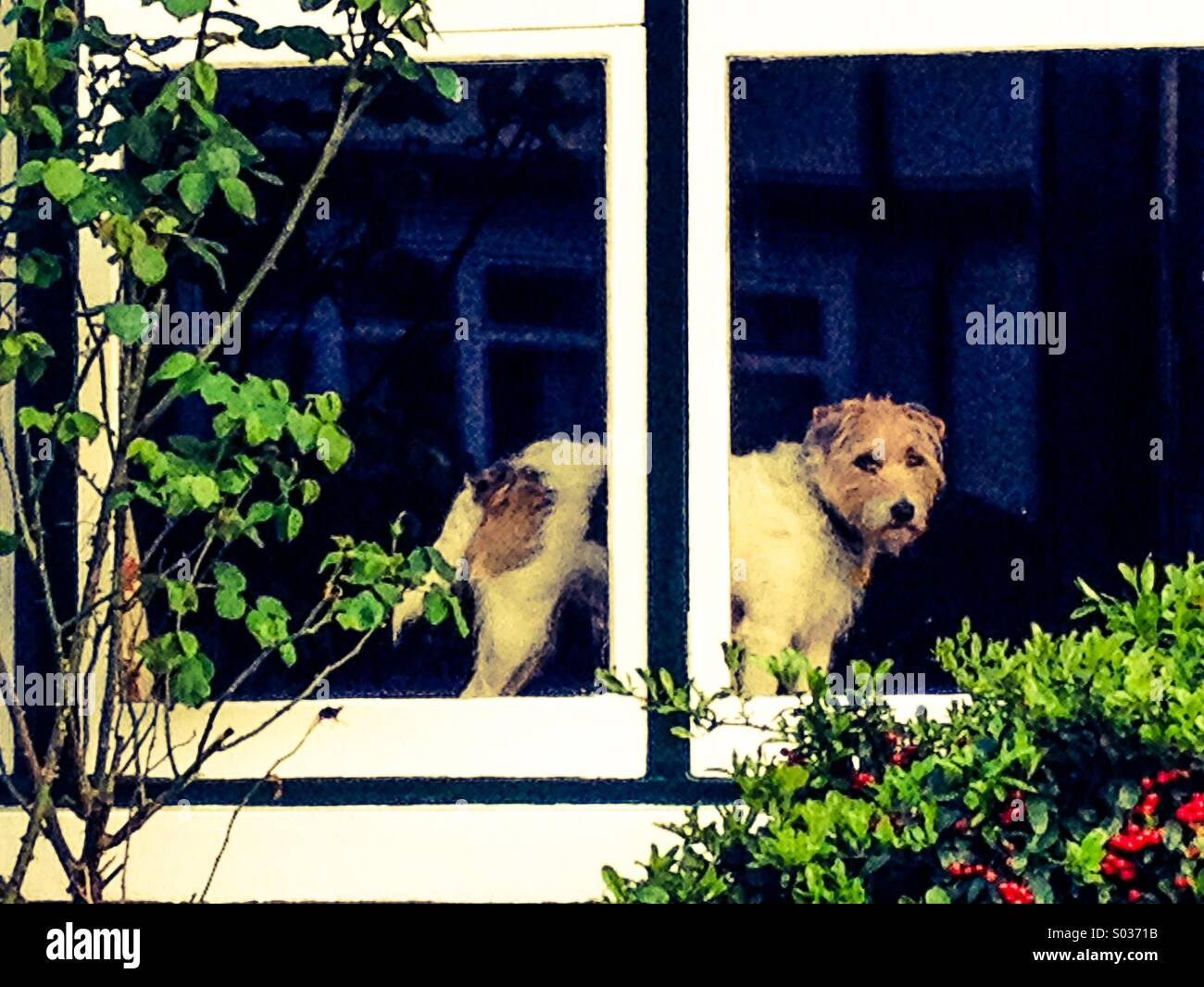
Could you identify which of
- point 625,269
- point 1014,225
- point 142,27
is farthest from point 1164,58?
point 142,27

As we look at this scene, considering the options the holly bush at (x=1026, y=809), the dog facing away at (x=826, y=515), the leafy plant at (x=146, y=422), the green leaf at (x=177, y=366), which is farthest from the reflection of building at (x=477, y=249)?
the holly bush at (x=1026, y=809)

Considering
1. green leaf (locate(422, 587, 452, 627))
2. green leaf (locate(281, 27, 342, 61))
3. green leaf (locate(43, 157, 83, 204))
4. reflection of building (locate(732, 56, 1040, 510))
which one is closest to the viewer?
green leaf (locate(43, 157, 83, 204))

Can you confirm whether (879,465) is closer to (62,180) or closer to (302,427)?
(302,427)

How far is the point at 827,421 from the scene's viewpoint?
5262 mm

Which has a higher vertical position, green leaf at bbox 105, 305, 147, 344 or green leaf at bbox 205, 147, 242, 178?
green leaf at bbox 205, 147, 242, 178

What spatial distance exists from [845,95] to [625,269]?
0.78m

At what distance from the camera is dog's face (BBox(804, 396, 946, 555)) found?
523 centimetres

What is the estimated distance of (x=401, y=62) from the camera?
444 centimetres

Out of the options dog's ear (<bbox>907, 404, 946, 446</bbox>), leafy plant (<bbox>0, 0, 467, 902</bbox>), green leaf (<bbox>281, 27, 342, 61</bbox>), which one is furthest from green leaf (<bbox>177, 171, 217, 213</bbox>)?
dog's ear (<bbox>907, 404, 946, 446</bbox>)

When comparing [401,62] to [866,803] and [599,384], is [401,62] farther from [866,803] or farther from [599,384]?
[866,803]

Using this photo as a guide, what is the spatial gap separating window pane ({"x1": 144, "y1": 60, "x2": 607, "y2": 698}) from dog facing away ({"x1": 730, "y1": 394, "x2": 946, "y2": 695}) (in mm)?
452

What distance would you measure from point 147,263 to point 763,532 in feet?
6.13

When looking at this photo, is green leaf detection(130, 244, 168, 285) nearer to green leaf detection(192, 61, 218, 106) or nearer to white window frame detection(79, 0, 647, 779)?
green leaf detection(192, 61, 218, 106)

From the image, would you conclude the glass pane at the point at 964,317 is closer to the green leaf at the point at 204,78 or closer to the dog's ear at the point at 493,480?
the dog's ear at the point at 493,480
